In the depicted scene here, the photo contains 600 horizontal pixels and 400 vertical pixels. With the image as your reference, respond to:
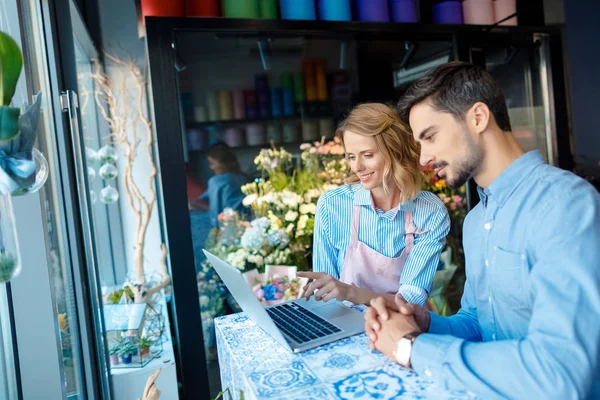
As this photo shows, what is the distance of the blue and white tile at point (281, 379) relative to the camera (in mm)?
924

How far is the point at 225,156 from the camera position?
8.73 feet

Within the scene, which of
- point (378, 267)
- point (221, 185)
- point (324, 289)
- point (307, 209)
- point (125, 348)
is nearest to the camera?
point (324, 289)

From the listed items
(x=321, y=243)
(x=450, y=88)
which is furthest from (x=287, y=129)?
(x=450, y=88)

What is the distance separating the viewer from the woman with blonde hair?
1877mm

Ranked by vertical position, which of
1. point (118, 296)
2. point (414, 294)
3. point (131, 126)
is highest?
point (131, 126)

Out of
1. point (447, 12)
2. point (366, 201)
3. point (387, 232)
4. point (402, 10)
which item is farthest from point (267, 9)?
point (387, 232)

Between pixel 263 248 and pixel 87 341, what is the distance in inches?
43.3

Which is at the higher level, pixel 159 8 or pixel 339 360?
pixel 159 8

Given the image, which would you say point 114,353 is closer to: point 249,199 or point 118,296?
point 118,296

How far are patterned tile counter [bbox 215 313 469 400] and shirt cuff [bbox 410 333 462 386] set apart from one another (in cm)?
2

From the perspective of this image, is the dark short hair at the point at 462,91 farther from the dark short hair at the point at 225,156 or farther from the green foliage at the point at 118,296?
the green foliage at the point at 118,296

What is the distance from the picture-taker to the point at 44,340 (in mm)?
1354

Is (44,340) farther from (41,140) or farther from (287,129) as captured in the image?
(287,129)

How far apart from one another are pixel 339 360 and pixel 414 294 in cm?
79
